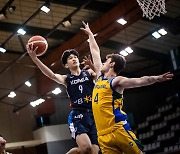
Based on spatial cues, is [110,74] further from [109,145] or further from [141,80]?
[109,145]

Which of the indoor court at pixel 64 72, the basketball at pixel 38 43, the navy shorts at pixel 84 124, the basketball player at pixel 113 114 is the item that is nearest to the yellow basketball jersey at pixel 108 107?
the basketball player at pixel 113 114

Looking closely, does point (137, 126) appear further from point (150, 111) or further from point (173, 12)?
point (173, 12)

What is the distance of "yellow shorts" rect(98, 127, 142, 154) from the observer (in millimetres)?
5340

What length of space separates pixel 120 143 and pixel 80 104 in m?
1.49

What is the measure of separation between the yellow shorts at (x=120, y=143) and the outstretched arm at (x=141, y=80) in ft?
1.96

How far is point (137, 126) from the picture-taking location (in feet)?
83.4

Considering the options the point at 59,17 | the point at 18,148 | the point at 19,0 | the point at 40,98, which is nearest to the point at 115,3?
the point at 59,17

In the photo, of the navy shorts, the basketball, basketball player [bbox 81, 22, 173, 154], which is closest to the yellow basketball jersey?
basketball player [bbox 81, 22, 173, 154]

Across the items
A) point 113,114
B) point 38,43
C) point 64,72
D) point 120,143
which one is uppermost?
point 64,72

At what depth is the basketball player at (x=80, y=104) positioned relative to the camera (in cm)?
650

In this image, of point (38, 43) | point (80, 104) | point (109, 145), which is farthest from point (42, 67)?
point (109, 145)

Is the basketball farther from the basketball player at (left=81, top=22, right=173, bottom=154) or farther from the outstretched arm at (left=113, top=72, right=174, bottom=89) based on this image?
the outstretched arm at (left=113, top=72, right=174, bottom=89)

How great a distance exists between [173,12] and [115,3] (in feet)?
8.83

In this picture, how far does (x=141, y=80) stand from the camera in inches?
199
